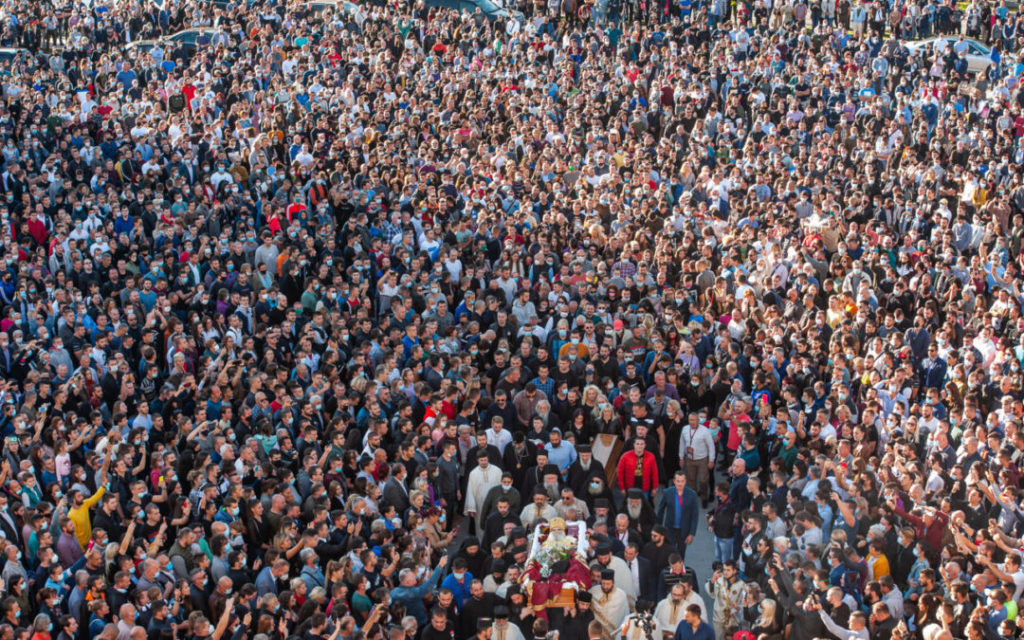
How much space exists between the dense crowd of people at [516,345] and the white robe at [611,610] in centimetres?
3

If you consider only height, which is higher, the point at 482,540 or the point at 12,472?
the point at 12,472

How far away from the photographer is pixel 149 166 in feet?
74.9

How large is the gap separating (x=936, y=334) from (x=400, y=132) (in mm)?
12143

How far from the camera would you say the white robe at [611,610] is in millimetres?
12102

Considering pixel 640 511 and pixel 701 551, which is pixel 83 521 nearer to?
pixel 640 511

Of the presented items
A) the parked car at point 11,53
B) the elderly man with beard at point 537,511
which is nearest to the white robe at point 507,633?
the elderly man with beard at point 537,511

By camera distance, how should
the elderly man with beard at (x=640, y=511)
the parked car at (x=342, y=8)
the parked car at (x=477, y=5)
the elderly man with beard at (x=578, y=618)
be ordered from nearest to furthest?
1. the elderly man with beard at (x=578, y=618)
2. the elderly man with beard at (x=640, y=511)
3. the parked car at (x=342, y=8)
4. the parked car at (x=477, y=5)

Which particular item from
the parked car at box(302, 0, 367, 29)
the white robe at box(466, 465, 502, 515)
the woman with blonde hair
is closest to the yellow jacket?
the white robe at box(466, 465, 502, 515)

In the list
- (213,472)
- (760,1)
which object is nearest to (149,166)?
(213,472)

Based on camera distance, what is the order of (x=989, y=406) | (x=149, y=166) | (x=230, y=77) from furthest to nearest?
1. (x=230, y=77)
2. (x=149, y=166)
3. (x=989, y=406)

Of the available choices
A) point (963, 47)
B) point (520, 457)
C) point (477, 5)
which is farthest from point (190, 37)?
point (520, 457)

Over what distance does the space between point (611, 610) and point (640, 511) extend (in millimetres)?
1759

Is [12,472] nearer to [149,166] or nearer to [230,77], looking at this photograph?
[149,166]

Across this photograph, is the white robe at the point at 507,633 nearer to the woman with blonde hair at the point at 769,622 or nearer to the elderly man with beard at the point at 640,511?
the woman with blonde hair at the point at 769,622
